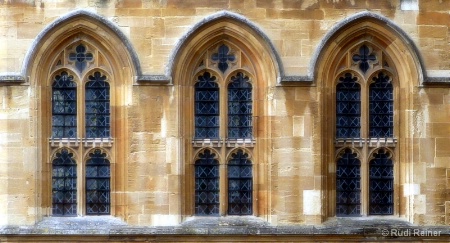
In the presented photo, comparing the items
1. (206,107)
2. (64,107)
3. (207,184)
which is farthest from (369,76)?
(64,107)

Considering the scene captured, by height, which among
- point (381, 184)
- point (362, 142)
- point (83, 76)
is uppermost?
point (83, 76)

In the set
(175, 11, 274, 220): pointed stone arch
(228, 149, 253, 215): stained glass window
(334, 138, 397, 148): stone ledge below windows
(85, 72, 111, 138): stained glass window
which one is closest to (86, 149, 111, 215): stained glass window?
(85, 72, 111, 138): stained glass window

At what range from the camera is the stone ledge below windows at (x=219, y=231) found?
18.2 m

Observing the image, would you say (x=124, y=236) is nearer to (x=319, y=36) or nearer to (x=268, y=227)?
(x=268, y=227)

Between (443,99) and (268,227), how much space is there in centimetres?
369

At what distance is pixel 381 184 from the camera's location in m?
19.0

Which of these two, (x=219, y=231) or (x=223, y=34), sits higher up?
(x=223, y=34)

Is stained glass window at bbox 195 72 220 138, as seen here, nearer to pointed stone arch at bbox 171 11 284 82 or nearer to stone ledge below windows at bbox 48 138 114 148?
pointed stone arch at bbox 171 11 284 82

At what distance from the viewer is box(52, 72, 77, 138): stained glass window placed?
18562mm

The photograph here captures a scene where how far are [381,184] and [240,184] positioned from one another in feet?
8.00

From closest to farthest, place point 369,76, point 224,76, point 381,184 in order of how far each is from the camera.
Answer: point 224,76
point 369,76
point 381,184

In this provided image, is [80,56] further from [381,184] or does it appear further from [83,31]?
[381,184]

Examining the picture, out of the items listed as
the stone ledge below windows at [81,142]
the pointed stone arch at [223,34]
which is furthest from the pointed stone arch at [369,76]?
the stone ledge below windows at [81,142]

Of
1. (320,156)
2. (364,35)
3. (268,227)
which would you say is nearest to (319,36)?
(364,35)
